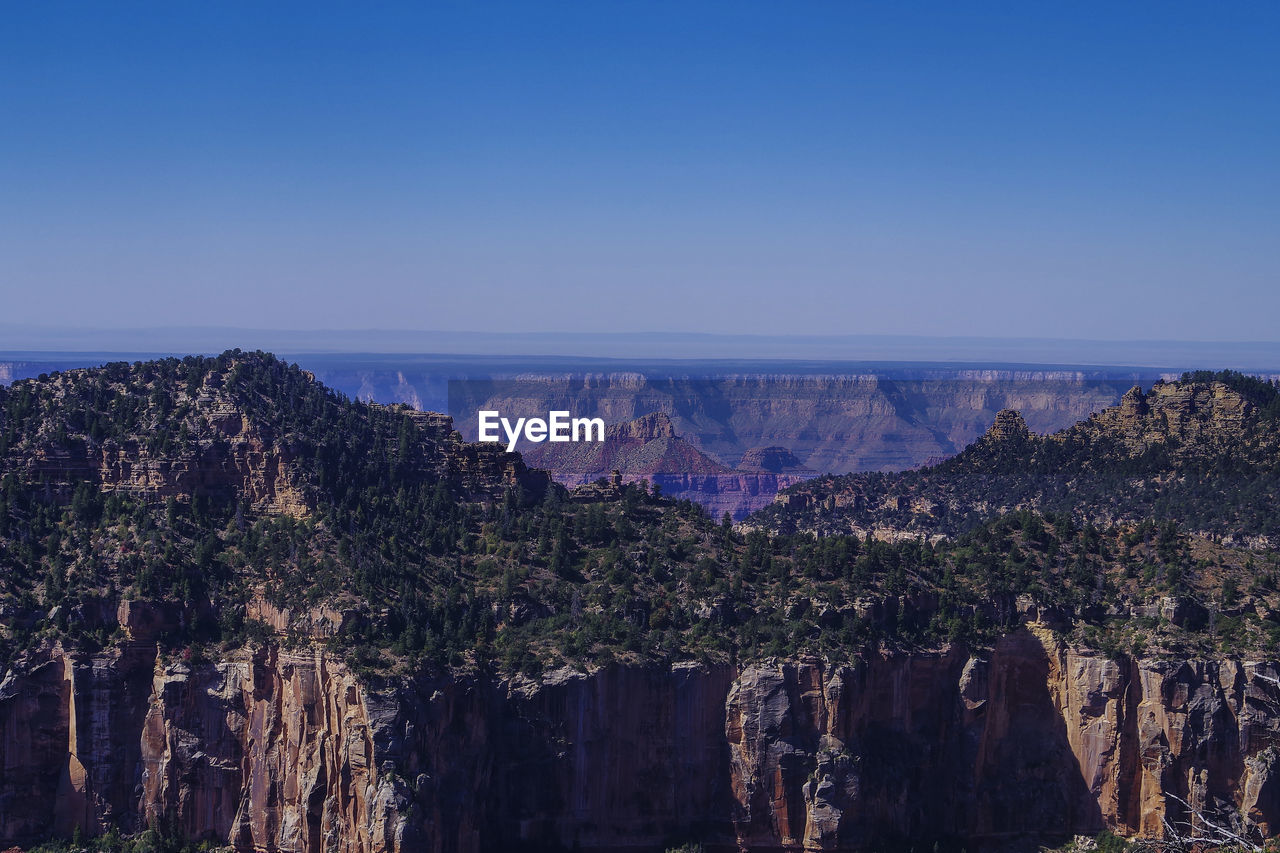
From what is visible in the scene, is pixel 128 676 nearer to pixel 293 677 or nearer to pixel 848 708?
pixel 293 677

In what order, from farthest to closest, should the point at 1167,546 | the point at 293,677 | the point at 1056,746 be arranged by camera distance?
the point at 1167,546, the point at 1056,746, the point at 293,677

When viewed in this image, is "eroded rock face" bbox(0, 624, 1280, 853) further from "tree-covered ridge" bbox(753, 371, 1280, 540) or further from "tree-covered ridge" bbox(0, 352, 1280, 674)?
"tree-covered ridge" bbox(753, 371, 1280, 540)

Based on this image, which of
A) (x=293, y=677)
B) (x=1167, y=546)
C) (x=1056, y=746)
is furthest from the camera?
(x=1167, y=546)

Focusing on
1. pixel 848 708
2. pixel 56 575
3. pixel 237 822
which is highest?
pixel 56 575

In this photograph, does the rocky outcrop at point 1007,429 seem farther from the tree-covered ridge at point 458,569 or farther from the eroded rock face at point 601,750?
the eroded rock face at point 601,750

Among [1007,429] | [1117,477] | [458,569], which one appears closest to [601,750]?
[458,569]

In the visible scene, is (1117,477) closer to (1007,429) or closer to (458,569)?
(1007,429)

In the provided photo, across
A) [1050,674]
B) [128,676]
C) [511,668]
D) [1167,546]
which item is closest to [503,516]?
[511,668]
